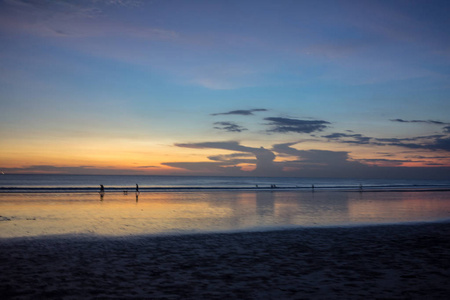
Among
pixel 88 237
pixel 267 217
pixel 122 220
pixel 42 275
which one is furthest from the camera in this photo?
pixel 267 217

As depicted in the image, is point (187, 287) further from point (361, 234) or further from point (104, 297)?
point (361, 234)

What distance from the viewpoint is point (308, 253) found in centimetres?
1388

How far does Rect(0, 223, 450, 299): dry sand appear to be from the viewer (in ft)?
30.0

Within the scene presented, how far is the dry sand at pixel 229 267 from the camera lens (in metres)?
9.15

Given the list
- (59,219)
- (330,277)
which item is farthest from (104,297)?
(59,219)

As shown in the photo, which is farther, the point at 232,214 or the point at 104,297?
the point at 232,214

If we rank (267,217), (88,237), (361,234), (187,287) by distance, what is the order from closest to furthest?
(187,287) < (88,237) < (361,234) < (267,217)

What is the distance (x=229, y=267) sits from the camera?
11688 mm

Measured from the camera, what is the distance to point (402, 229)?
20.2m

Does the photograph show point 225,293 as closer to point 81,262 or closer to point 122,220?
point 81,262

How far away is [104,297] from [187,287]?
2.13 meters

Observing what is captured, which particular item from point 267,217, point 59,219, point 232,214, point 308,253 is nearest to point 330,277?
point 308,253

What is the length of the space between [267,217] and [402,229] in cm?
889

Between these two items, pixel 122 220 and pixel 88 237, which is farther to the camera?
pixel 122 220
